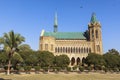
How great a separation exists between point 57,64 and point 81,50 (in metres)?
38.7

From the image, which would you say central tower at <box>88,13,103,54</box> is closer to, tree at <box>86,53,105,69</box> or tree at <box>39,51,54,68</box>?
tree at <box>86,53,105,69</box>

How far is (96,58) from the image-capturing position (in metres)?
91.6

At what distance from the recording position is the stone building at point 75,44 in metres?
124

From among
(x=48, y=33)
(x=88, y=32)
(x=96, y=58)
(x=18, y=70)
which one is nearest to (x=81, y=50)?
(x=88, y=32)

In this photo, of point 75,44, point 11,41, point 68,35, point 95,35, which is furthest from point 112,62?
point 11,41

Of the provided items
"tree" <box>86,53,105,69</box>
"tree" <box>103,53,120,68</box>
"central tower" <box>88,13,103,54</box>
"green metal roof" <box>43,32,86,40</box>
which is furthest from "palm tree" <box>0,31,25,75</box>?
"green metal roof" <box>43,32,86,40</box>

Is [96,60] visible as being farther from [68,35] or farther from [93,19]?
[93,19]

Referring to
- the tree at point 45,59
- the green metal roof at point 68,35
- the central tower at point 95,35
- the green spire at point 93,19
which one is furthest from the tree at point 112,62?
the green spire at point 93,19

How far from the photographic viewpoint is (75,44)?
127 metres

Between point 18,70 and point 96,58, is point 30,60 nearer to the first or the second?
point 18,70

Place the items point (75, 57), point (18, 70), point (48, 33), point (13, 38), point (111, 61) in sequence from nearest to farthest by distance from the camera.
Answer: point (13, 38) < point (18, 70) < point (111, 61) < point (75, 57) < point (48, 33)

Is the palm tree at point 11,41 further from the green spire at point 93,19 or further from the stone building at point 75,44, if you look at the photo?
the green spire at point 93,19

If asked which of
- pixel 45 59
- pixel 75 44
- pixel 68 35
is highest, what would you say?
pixel 68 35

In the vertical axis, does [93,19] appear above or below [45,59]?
above
